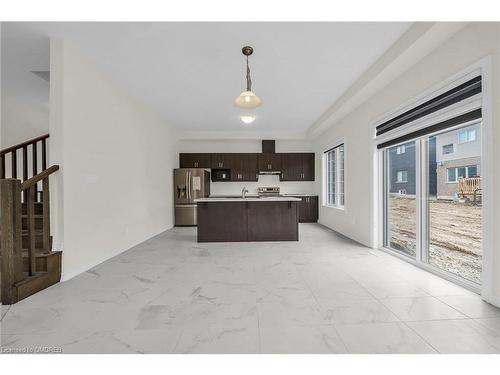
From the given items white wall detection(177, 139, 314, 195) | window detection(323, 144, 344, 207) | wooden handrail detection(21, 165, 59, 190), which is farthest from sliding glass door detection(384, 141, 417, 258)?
wooden handrail detection(21, 165, 59, 190)

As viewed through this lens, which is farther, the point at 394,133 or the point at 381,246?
the point at 381,246

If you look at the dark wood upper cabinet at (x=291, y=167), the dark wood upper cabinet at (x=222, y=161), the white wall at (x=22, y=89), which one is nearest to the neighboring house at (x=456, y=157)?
the white wall at (x=22, y=89)

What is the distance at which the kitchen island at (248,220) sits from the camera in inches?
193

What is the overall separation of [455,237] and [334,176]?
386 centimetres

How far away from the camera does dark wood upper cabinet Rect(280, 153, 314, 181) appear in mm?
7941

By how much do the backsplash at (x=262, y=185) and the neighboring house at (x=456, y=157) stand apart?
5164 mm

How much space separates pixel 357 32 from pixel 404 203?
2.44 m

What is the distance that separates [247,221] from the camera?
4953mm

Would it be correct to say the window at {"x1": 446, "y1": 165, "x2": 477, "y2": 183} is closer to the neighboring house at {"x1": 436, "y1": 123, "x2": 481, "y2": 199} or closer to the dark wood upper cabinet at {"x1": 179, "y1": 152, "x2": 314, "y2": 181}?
the neighboring house at {"x1": 436, "y1": 123, "x2": 481, "y2": 199}

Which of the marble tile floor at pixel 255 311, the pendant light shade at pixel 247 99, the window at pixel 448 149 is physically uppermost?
the pendant light shade at pixel 247 99

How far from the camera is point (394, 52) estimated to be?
2924 mm

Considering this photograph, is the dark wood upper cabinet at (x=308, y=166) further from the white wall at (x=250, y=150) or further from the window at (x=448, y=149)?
the window at (x=448, y=149)

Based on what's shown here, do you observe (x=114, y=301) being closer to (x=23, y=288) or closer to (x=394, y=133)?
(x=23, y=288)

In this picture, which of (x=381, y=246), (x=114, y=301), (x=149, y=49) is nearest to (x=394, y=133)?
(x=381, y=246)
